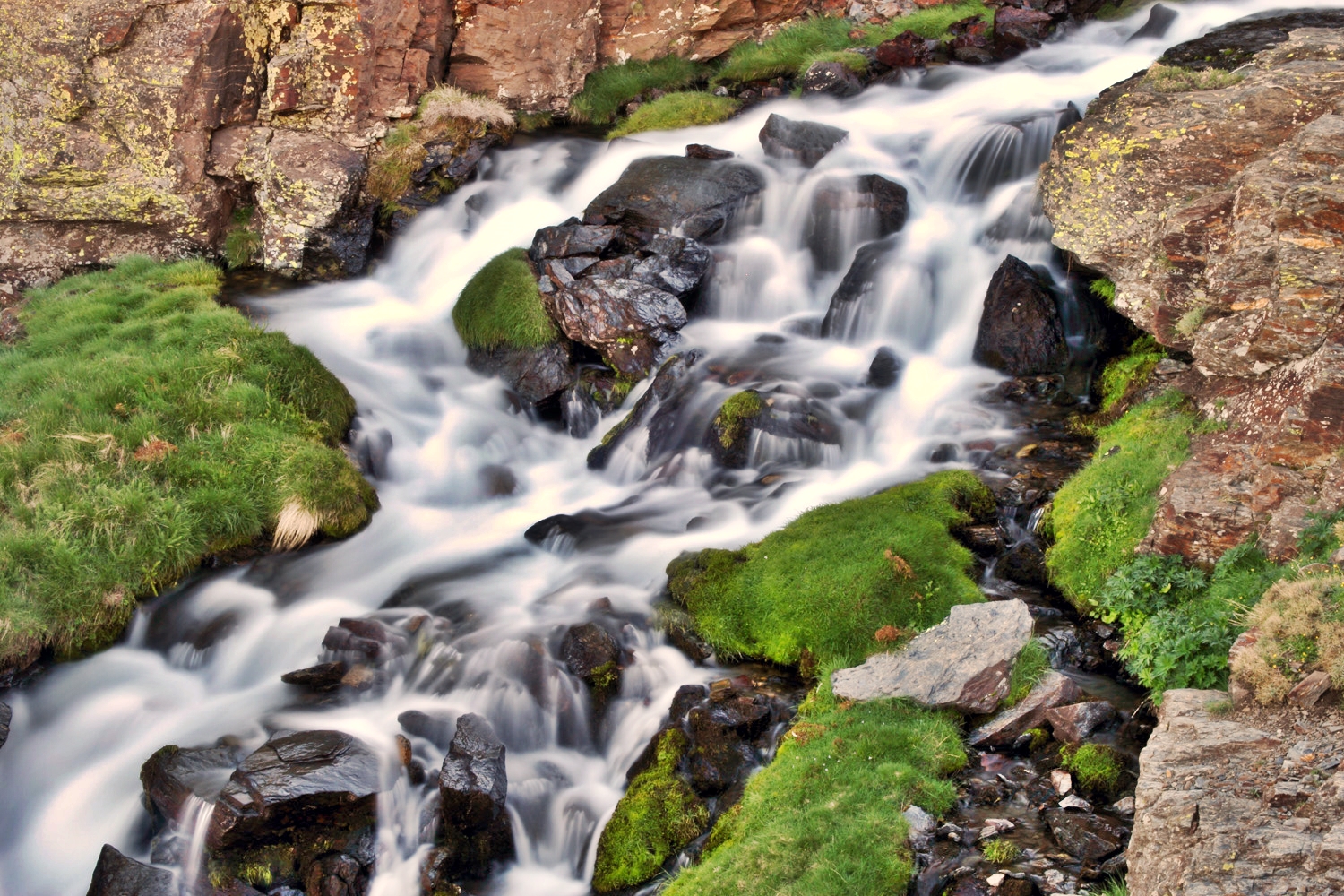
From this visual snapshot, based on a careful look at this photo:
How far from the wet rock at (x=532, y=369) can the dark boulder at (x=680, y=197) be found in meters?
2.27

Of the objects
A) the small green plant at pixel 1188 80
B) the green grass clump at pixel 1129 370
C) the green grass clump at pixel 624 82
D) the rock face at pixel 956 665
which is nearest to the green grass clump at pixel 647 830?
the rock face at pixel 956 665

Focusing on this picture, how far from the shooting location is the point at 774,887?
5.27m

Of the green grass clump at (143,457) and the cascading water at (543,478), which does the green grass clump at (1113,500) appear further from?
the green grass clump at (143,457)

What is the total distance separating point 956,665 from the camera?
6.64 m

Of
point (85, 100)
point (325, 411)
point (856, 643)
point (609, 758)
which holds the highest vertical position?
point (85, 100)

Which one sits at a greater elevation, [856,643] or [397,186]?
[397,186]

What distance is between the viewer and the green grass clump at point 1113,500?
7.70 m

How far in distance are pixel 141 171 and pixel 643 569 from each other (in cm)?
1097

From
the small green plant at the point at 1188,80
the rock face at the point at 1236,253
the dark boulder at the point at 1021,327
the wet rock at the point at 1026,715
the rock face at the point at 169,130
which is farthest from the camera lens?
the rock face at the point at 169,130

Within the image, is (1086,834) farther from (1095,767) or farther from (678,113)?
(678,113)

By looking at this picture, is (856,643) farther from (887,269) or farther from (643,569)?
(887,269)

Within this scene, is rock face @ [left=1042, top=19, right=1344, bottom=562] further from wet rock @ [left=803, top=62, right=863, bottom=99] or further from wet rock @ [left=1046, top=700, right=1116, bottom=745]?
wet rock @ [left=803, top=62, right=863, bottom=99]

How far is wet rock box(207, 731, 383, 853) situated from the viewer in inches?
257

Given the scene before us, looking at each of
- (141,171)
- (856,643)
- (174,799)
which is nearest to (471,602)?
(174,799)
